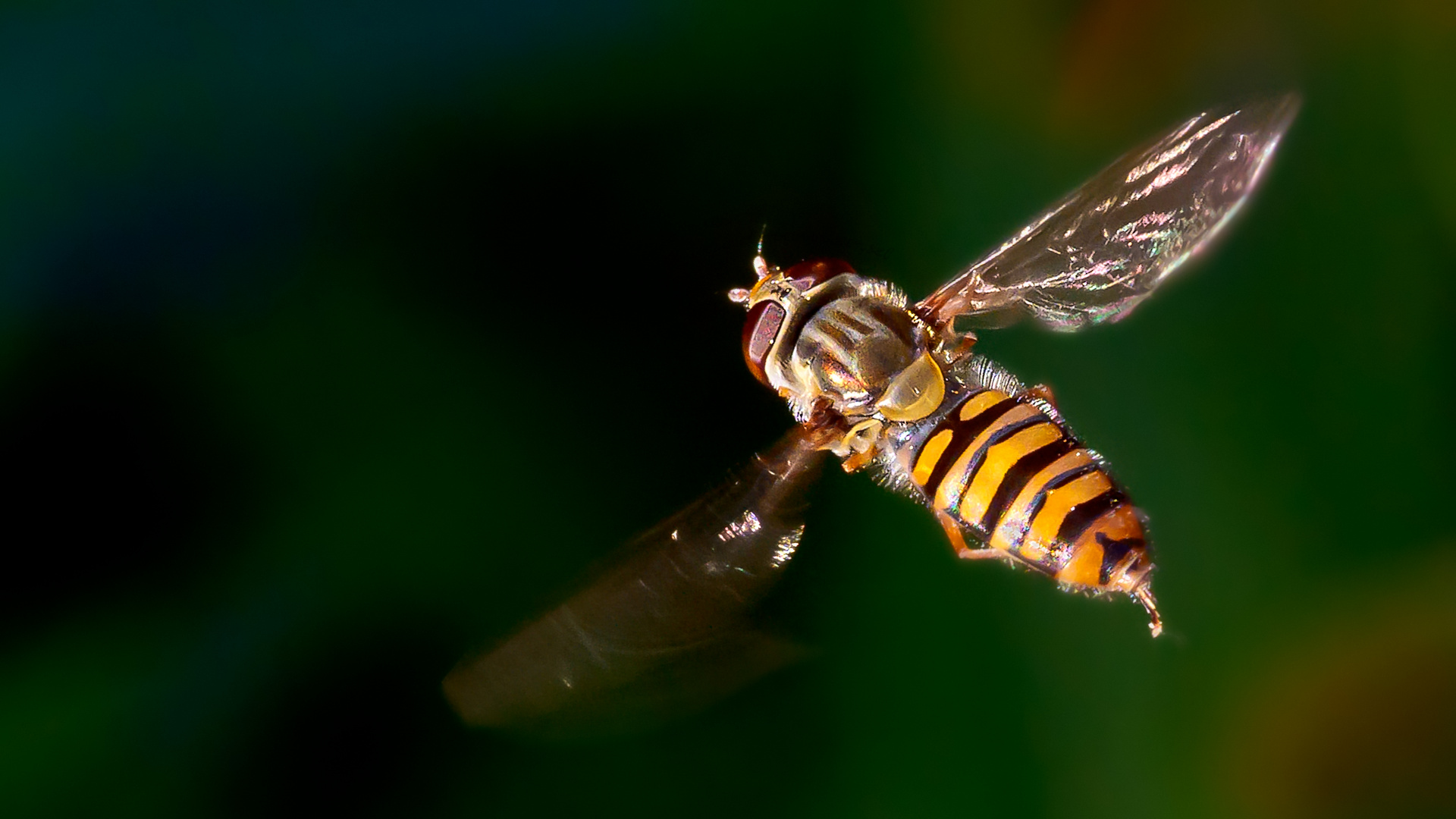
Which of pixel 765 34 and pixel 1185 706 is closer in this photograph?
pixel 1185 706

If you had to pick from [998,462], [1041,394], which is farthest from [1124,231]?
[998,462]

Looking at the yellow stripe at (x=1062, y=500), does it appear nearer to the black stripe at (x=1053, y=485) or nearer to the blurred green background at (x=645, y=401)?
the black stripe at (x=1053, y=485)

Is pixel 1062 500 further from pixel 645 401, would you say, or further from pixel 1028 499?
pixel 645 401

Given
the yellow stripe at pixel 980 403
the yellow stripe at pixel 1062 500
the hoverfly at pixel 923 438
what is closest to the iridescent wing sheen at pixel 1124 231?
the hoverfly at pixel 923 438

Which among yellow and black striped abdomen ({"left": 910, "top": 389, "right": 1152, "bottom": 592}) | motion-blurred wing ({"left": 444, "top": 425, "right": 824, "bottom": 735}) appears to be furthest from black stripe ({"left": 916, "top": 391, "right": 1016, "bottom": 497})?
motion-blurred wing ({"left": 444, "top": 425, "right": 824, "bottom": 735})

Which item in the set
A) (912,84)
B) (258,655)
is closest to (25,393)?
(258,655)

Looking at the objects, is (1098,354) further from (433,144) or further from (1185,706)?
(433,144)

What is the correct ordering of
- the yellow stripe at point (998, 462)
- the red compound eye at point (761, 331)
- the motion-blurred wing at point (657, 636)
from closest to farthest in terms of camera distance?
the motion-blurred wing at point (657, 636) < the yellow stripe at point (998, 462) < the red compound eye at point (761, 331)
